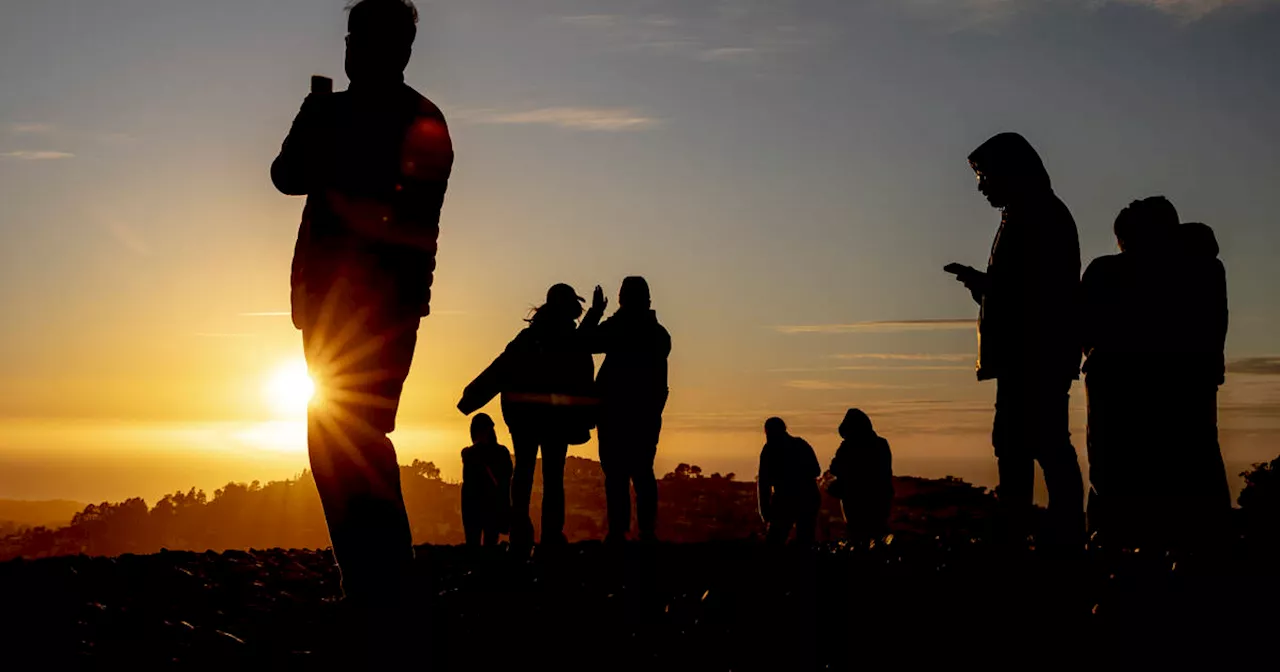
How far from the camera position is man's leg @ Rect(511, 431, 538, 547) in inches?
427

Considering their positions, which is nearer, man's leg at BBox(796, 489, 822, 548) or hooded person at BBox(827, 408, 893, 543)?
man's leg at BBox(796, 489, 822, 548)

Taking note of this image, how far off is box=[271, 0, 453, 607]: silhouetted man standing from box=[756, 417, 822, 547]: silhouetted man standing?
9.31 m

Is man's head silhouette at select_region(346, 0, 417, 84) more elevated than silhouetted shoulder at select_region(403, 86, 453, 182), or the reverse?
man's head silhouette at select_region(346, 0, 417, 84)

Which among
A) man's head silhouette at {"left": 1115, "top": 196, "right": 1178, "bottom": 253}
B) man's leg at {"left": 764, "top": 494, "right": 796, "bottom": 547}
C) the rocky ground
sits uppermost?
man's head silhouette at {"left": 1115, "top": 196, "right": 1178, "bottom": 253}

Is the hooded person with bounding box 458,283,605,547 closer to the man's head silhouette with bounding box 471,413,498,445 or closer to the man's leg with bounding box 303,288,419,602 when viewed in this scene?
the man's head silhouette with bounding box 471,413,498,445

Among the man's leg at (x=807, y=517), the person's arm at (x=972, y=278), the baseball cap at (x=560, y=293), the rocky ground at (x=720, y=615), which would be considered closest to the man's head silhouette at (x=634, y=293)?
the baseball cap at (x=560, y=293)

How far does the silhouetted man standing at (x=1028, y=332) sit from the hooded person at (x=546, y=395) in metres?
3.65

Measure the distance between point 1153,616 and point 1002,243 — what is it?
3.02 meters

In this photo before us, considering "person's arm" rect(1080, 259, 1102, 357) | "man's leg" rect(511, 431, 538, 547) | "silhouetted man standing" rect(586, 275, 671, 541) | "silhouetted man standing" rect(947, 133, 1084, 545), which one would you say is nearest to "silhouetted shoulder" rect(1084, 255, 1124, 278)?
"person's arm" rect(1080, 259, 1102, 357)

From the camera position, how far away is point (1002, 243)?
8.48 metres

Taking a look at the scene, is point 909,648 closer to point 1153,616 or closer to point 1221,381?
point 1153,616

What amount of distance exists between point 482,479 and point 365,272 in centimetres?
977

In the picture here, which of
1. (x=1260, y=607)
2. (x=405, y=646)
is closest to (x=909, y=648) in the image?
(x=1260, y=607)

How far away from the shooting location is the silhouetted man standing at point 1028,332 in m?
8.22
